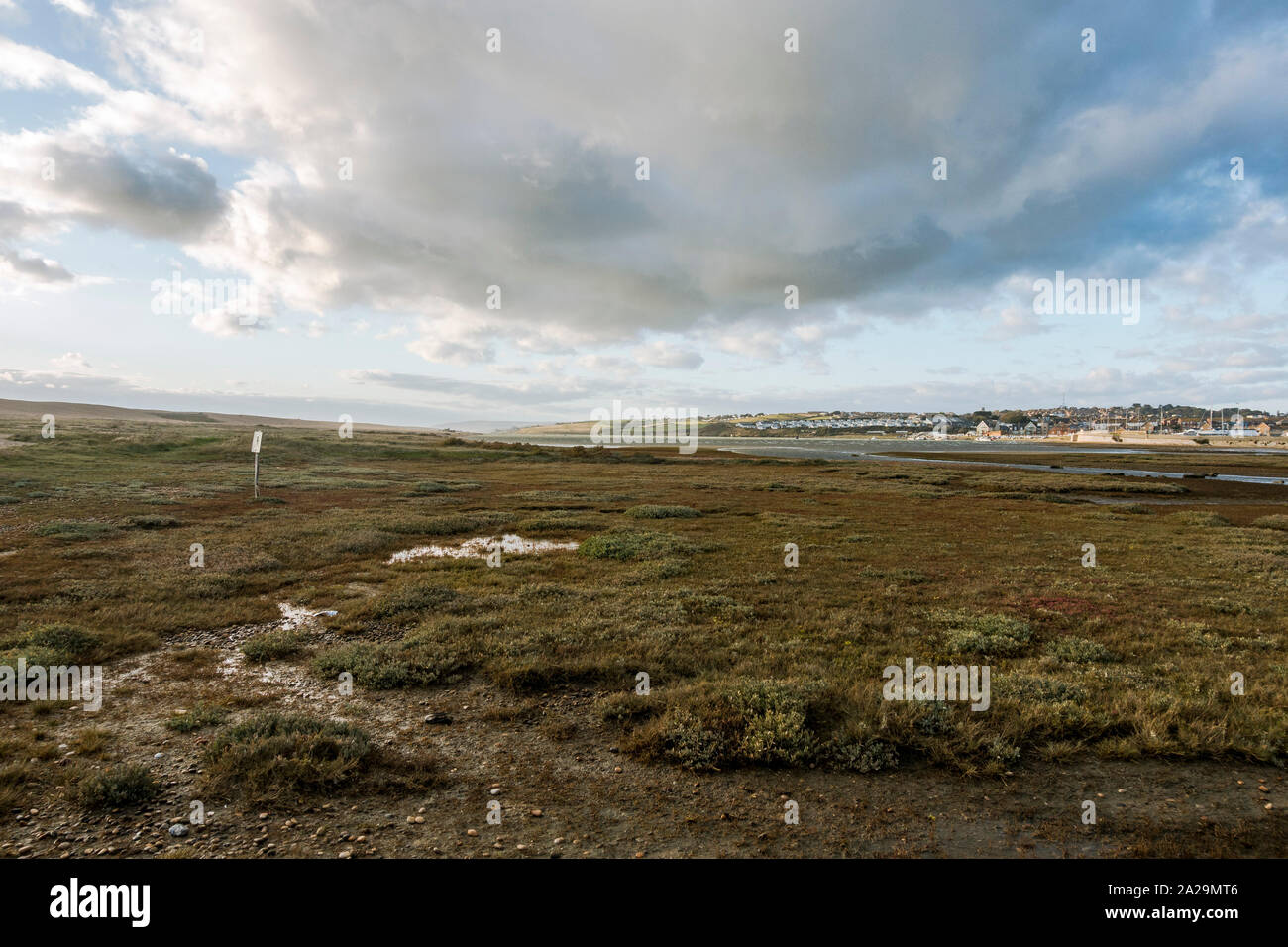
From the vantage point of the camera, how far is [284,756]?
709cm

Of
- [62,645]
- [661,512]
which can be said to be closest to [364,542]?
[62,645]

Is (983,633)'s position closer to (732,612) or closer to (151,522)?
(732,612)

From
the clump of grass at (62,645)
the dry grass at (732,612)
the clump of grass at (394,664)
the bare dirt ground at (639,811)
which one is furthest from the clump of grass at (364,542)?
the bare dirt ground at (639,811)

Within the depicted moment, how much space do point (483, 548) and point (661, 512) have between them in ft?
41.5

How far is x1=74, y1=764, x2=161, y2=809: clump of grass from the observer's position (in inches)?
243

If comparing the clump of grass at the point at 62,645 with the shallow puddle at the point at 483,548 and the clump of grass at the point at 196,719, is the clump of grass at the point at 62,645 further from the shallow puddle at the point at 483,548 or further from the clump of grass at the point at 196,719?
the shallow puddle at the point at 483,548

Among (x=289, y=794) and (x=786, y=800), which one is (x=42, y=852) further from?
(x=786, y=800)

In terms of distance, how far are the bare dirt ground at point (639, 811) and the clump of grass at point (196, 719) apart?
19 cm

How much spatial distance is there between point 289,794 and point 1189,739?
11.7m

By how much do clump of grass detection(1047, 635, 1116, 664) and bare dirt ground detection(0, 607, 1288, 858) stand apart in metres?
4.04

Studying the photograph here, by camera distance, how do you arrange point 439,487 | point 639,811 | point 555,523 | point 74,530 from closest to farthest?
1. point 639,811
2. point 74,530
3. point 555,523
4. point 439,487

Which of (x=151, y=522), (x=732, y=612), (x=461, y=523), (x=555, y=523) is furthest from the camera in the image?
(x=555, y=523)

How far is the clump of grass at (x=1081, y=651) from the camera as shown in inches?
452

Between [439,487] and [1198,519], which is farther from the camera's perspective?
[439,487]
